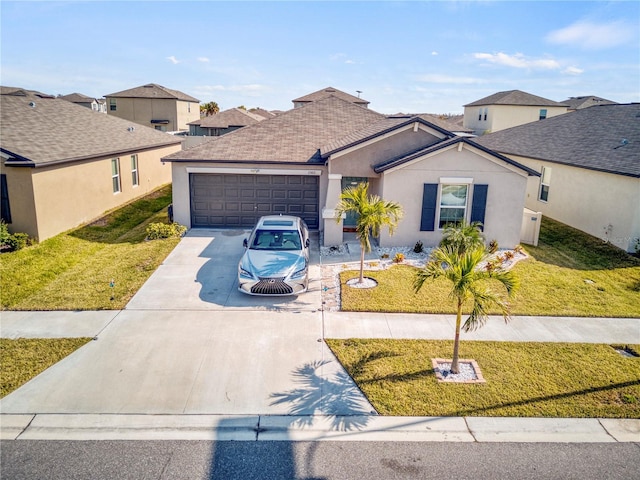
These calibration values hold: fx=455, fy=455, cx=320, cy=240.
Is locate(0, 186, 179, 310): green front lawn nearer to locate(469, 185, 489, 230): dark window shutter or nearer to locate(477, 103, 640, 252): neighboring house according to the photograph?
locate(469, 185, 489, 230): dark window shutter

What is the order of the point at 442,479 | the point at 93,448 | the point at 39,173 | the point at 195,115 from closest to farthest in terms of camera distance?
the point at 442,479
the point at 93,448
the point at 39,173
the point at 195,115

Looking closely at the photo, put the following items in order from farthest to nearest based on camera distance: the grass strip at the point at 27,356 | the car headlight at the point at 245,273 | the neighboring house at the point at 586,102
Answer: the neighboring house at the point at 586,102, the car headlight at the point at 245,273, the grass strip at the point at 27,356

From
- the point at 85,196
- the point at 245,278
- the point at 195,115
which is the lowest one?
the point at 245,278

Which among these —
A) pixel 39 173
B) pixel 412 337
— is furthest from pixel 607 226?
pixel 39 173

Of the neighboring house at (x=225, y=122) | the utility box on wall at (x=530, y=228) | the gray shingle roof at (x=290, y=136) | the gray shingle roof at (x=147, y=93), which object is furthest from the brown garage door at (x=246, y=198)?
the gray shingle roof at (x=147, y=93)

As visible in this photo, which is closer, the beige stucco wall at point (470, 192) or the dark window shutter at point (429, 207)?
the beige stucco wall at point (470, 192)

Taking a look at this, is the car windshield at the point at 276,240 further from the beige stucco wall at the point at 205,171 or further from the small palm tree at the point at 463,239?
the beige stucco wall at the point at 205,171

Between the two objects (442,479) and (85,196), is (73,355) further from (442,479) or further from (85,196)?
(85,196)

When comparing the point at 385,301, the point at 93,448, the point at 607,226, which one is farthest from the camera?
the point at 607,226
